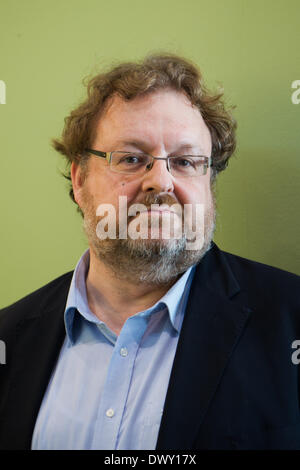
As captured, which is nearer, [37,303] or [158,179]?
[158,179]

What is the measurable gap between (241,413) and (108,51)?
4.03ft

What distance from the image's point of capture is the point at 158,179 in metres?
1.16

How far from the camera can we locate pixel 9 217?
171 centimetres

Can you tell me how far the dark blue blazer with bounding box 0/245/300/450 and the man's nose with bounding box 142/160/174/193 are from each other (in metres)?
0.26

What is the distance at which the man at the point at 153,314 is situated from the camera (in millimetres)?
1041

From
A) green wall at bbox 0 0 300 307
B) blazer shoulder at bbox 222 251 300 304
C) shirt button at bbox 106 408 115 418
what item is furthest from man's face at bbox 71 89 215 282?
shirt button at bbox 106 408 115 418

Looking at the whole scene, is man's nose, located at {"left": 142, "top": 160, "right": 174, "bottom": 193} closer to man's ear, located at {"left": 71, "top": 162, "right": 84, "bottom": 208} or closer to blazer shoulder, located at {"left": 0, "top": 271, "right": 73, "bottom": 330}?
man's ear, located at {"left": 71, "top": 162, "right": 84, "bottom": 208}

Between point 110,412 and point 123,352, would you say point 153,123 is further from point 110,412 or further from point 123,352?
point 110,412

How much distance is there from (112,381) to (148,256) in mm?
318

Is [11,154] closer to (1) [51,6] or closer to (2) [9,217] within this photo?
(2) [9,217]

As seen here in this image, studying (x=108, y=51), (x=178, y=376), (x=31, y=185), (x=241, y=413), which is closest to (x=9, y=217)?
(x=31, y=185)

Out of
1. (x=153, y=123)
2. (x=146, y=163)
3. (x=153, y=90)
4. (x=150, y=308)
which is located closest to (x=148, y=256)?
(x=150, y=308)

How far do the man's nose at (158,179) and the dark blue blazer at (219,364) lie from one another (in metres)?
0.26

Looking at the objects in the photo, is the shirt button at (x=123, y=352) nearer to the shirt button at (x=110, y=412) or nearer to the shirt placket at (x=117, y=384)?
the shirt placket at (x=117, y=384)
